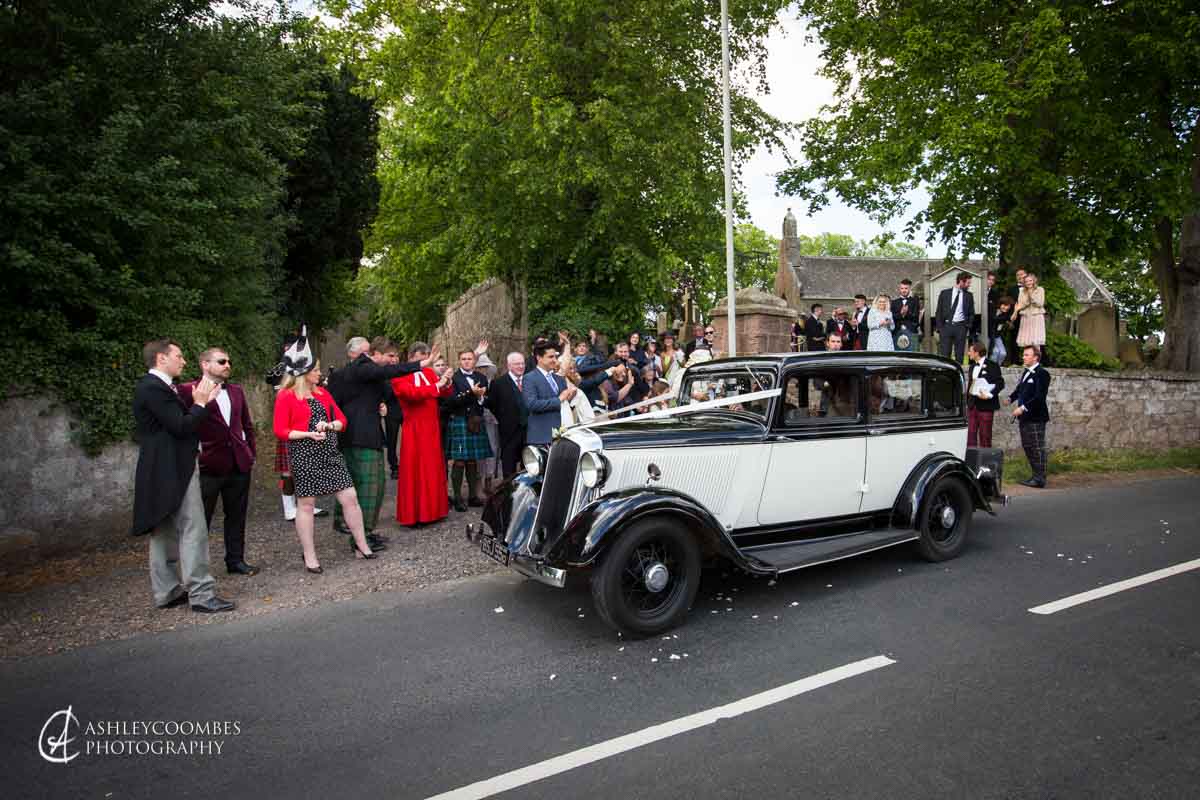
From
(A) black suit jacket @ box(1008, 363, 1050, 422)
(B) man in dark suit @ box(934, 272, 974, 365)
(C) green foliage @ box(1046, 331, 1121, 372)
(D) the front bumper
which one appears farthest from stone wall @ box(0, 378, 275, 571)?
(C) green foliage @ box(1046, 331, 1121, 372)

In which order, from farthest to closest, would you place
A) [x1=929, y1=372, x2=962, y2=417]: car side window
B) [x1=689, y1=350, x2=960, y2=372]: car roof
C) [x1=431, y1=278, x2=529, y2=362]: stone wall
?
[x1=431, y1=278, x2=529, y2=362]: stone wall < [x1=929, y1=372, x2=962, y2=417]: car side window < [x1=689, y1=350, x2=960, y2=372]: car roof

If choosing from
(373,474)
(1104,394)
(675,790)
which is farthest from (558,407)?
(1104,394)

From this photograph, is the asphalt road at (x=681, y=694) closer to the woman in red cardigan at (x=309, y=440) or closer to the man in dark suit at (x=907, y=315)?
the woman in red cardigan at (x=309, y=440)

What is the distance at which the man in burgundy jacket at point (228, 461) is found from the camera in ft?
18.9

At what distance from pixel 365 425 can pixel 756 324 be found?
30.4ft

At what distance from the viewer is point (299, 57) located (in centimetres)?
943

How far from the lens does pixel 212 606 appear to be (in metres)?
5.09

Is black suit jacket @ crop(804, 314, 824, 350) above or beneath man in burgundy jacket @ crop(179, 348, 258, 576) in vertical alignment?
above

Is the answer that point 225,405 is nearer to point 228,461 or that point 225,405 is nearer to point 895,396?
point 228,461

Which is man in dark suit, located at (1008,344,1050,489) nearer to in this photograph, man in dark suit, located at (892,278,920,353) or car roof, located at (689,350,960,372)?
man in dark suit, located at (892,278,920,353)

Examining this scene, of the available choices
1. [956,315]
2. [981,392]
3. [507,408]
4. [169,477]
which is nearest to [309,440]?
[169,477]

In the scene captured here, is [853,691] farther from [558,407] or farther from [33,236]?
[33,236]

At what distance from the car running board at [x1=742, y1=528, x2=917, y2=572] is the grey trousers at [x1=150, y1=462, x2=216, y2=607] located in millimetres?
4147

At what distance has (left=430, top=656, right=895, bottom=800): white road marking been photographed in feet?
9.24
